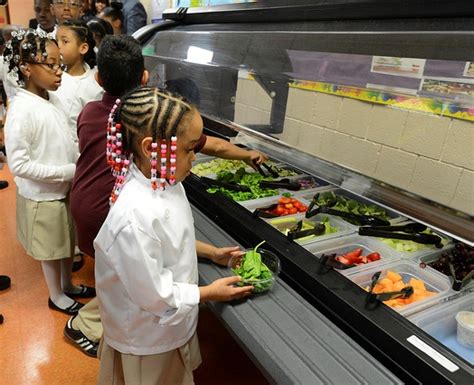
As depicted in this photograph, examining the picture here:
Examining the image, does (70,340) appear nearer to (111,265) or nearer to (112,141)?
(111,265)

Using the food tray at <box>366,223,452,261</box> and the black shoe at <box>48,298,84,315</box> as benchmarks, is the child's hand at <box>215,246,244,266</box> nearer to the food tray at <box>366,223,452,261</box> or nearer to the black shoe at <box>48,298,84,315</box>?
the food tray at <box>366,223,452,261</box>

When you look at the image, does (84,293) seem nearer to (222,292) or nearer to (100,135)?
(100,135)

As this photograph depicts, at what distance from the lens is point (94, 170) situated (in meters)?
1.84

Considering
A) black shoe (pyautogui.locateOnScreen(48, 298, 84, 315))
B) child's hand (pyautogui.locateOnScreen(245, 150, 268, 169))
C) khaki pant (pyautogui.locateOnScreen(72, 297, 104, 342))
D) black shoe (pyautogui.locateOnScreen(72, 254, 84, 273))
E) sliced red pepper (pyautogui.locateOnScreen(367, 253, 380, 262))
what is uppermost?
child's hand (pyautogui.locateOnScreen(245, 150, 268, 169))

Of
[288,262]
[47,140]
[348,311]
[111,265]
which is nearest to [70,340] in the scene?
[47,140]

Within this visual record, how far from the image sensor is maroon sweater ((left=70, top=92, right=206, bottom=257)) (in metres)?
1.79

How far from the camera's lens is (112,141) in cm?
121

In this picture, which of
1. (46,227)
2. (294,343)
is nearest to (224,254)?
(294,343)

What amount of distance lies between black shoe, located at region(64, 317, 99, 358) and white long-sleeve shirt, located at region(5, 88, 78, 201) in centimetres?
76

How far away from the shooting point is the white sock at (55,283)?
2455 mm

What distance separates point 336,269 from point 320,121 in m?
0.81

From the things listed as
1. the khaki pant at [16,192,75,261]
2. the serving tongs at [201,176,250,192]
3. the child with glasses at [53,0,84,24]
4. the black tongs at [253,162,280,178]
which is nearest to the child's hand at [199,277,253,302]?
the serving tongs at [201,176,250,192]

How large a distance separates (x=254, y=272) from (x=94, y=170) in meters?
0.93

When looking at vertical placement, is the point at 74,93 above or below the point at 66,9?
below
